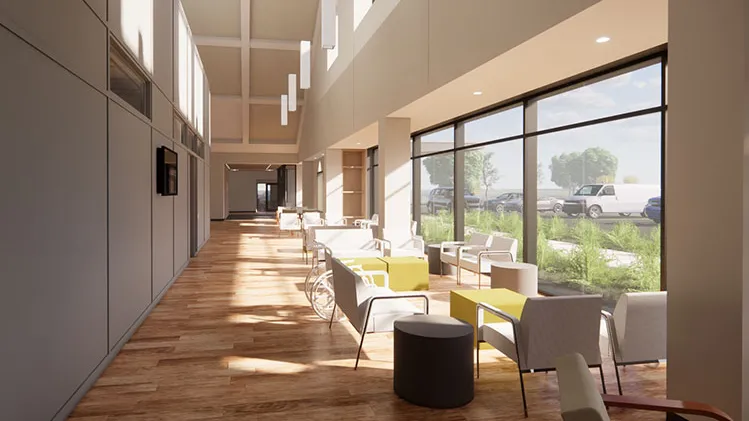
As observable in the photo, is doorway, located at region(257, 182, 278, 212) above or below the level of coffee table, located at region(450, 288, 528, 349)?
above

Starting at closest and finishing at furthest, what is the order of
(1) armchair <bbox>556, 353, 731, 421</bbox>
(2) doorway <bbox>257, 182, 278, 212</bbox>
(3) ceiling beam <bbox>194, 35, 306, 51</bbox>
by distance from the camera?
1. (1) armchair <bbox>556, 353, 731, 421</bbox>
2. (3) ceiling beam <bbox>194, 35, 306, 51</bbox>
3. (2) doorway <bbox>257, 182, 278, 212</bbox>

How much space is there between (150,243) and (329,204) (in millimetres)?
10463

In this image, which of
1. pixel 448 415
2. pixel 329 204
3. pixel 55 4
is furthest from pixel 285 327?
pixel 329 204

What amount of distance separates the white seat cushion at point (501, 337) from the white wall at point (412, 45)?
238 centimetres

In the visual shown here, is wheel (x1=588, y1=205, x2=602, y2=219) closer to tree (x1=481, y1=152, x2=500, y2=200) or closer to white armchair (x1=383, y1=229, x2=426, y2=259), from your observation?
tree (x1=481, y1=152, x2=500, y2=200)

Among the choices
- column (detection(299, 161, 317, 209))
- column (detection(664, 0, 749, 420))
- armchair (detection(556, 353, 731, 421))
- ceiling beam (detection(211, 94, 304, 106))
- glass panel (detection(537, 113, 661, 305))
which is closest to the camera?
armchair (detection(556, 353, 731, 421))

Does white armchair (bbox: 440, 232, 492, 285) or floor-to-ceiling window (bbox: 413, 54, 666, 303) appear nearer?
floor-to-ceiling window (bbox: 413, 54, 666, 303)

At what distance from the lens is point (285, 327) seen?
555cm

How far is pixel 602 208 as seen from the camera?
20.3 ft

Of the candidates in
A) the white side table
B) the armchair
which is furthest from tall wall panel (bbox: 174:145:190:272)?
the armchair

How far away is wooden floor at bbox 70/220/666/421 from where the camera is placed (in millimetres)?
3432

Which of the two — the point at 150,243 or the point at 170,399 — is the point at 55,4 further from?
the point at 150,243

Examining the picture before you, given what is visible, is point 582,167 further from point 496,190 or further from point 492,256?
point 496,190

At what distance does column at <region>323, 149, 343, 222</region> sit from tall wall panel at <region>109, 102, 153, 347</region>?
33.9ft
